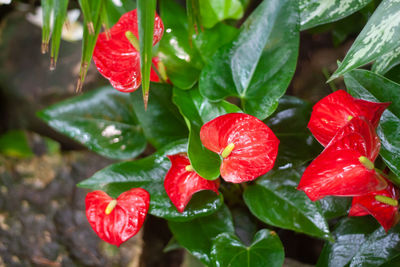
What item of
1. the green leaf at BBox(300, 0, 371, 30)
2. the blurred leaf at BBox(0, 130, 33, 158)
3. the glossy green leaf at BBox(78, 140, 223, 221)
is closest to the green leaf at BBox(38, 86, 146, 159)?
the glossy green leaf at BBox(78, 140, 223, 221)

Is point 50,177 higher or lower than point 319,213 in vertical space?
lower

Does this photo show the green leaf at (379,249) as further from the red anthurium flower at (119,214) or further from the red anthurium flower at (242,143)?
the red anthurium flower at (119,214)

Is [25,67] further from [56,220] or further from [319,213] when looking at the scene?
[319,213]

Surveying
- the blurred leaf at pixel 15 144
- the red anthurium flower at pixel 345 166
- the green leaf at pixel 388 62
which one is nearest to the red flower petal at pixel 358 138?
the red anthurium flower at pixel 345 166

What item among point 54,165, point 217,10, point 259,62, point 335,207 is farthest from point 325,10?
point 54,165

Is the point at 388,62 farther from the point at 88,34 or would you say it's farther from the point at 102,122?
the point at 102,122

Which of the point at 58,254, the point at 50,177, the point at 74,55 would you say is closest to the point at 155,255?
the point at 58,254
